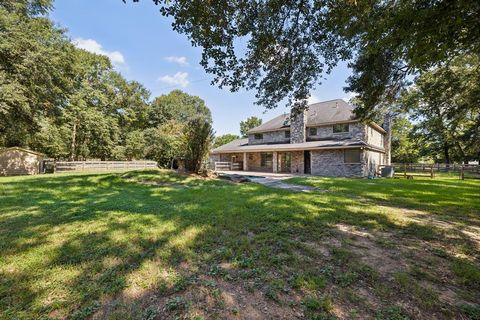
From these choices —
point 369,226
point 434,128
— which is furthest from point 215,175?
point 434,128

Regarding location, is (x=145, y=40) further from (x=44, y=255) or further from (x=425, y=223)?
(x=425, y=223)

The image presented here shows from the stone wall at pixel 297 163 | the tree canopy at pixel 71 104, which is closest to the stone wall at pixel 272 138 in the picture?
the stone wall at pixel 297 163

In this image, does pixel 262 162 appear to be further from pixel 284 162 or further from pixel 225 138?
pixel 225 138

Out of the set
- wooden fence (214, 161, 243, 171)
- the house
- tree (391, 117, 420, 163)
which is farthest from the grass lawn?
tree (391, 117, 420, 163)

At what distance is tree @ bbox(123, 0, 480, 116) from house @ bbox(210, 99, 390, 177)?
8.06 meters

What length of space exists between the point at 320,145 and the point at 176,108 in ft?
96.0

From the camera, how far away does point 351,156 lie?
17.8 metres

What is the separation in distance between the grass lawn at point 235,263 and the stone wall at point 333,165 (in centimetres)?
1232

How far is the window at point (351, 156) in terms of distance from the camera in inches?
691

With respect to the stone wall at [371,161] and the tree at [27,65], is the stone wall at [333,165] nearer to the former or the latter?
the stone wall at [371,161]

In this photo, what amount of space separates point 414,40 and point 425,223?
3714 mm

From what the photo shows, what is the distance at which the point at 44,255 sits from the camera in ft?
9.93

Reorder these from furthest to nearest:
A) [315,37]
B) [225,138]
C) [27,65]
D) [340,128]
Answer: [225,138] → [340,128] → [27,65] → [315,37]

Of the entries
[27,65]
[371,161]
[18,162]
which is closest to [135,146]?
[18,162]
